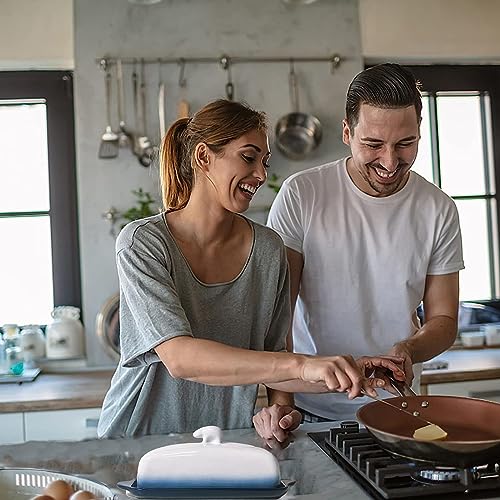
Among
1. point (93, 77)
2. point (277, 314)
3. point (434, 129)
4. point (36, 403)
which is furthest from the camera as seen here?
point (434, 129)

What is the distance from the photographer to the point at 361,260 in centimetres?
186

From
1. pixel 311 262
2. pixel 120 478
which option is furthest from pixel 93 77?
pixel 120 478

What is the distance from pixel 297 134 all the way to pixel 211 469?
2.16 metres

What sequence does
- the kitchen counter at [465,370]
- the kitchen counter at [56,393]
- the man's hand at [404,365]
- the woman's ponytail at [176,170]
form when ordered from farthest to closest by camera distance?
the kitchen counter at [465,370] < the kitchen counter at [56,393] < the woman's ponytail at [176,170] < the man's hand at [404,365]

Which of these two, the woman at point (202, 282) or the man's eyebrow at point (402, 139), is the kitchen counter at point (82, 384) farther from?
the man's eyebrow at point (402, 139)

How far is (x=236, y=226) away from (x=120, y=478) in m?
0.61

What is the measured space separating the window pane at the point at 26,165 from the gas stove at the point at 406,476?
2.17 meters

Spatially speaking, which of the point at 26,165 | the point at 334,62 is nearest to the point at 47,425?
the point at 26,165

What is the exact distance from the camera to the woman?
149 centimetres

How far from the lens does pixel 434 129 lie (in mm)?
3438

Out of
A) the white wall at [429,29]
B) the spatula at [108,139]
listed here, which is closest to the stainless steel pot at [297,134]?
the white wall at [429,29]

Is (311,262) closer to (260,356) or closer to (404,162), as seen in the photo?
(404,162)

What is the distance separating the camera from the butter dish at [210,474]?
121 cm

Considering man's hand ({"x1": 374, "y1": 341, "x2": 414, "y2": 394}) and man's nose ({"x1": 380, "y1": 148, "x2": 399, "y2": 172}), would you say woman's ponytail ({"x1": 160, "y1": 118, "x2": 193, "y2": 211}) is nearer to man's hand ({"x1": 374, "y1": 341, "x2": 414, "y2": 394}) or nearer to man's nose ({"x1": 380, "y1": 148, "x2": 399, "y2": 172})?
man's nose ({"x1": 380, "y1": 148, "x2": 399, "y2": 172})
